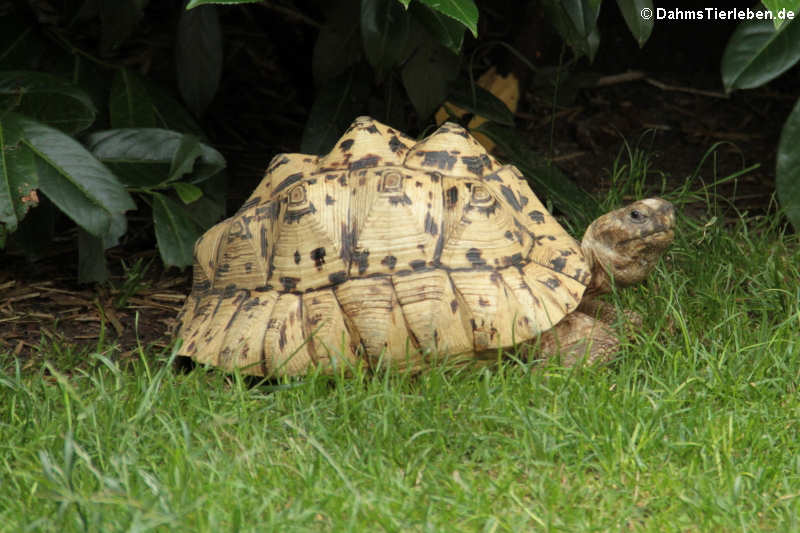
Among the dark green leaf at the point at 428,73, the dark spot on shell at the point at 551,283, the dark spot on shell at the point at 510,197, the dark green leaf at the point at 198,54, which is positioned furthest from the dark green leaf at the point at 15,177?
the dark spot on shell at the point at 551,283

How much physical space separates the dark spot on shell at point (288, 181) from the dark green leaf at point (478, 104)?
0.91 meters

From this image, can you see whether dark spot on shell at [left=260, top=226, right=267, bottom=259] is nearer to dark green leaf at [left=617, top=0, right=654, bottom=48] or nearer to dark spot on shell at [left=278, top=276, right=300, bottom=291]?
dark spot on shell at [left=278, top=276, right=300, bottom=291]

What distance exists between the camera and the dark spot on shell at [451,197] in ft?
9.39

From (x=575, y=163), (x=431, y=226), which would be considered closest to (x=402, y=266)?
(x=431, y=226)

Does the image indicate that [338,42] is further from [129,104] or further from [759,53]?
[759,53]

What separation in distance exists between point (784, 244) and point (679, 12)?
1923 millimetres

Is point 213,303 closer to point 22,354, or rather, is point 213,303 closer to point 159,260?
point 22,354

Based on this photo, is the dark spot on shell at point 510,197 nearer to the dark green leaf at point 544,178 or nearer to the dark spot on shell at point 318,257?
the dark spot on shell at point 318,257

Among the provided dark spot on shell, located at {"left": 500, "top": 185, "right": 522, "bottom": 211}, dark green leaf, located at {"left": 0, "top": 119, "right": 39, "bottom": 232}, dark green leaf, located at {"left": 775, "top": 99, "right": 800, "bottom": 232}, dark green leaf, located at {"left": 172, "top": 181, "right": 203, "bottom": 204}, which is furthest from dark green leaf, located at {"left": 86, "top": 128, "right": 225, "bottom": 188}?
dark green leaf, located at {"left": 775, "top": 99, "right": 800, "bottom": 232}

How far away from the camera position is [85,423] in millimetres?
2354

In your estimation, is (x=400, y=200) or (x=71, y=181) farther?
(x=71, y=181)

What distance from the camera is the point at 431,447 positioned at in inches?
90.6

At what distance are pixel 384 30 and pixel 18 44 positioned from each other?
4.47 feet

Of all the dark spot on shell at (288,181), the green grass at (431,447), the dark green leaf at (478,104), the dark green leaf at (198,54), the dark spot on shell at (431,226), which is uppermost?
the dark green leaf at (198,54)
